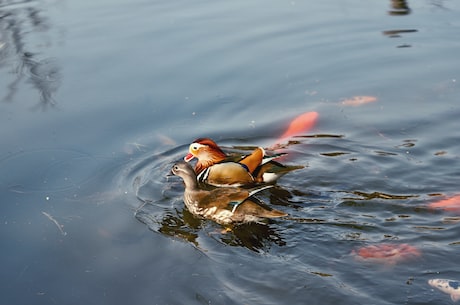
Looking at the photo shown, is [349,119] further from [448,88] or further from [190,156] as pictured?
[190,156]

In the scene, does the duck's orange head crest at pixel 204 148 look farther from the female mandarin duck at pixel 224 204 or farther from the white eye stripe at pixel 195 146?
the female mandarin duck at pixel 224 204

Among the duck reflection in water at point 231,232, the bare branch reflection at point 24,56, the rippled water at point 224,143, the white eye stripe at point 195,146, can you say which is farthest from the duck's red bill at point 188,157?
the bare branch reflection at point 24,56

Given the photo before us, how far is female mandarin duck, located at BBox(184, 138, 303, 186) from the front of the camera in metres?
7.78

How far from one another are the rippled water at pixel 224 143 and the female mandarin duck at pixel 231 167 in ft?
0.77

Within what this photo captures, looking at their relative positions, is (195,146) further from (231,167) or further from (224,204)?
(224,204)

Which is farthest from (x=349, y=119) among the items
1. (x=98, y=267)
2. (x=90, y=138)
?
(x=98, y=267)

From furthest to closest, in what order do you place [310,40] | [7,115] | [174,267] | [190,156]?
[310,40]
[7,115]
[190,156]
[174,267]

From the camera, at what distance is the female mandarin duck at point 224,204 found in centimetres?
722

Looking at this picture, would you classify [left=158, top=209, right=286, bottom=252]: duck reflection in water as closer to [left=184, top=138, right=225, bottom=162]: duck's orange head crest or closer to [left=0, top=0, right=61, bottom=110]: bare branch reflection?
[left=184, top=138, right=225, bottom=162]: duck's orange head crest

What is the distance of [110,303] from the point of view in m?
6.02

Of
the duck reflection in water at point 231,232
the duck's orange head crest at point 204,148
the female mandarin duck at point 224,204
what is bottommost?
the duck reflection in water at point 231,232

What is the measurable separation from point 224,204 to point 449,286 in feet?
7.84

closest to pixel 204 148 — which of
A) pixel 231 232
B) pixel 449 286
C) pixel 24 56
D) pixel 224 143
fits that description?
pixel 224 143

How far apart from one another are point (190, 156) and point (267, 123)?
1.40 m
